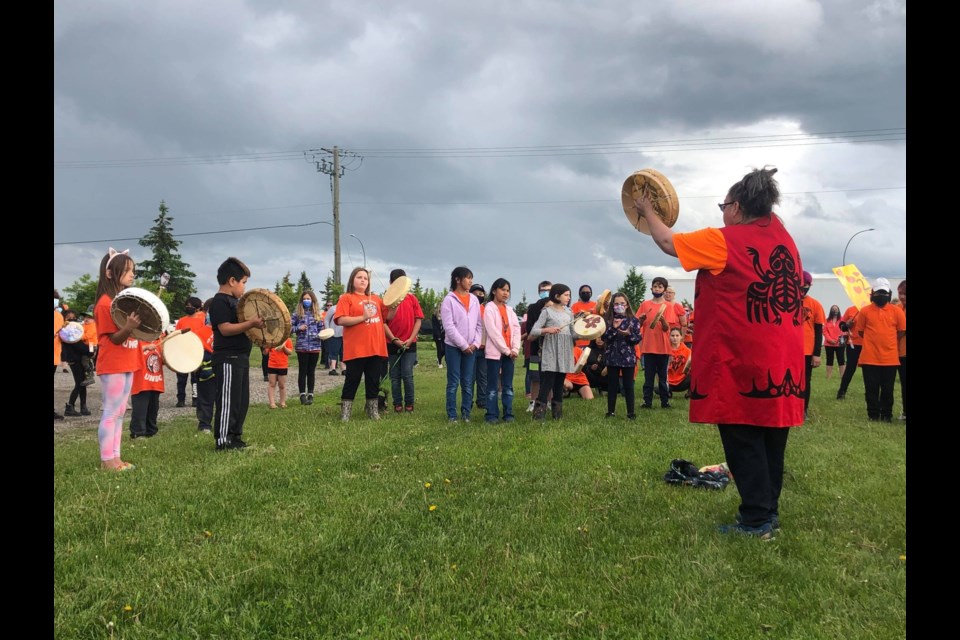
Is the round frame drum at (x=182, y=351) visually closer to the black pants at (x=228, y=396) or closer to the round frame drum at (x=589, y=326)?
the black pants at (x=228, y=396)

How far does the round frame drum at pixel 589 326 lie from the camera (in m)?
9.51

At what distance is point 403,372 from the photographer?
35.4 feet

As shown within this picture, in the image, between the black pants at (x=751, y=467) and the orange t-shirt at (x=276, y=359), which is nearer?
the black pants at (x=751, y=467)

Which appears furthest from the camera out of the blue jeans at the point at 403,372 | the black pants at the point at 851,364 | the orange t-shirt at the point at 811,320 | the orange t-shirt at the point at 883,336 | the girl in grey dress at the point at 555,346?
the black pants at the point at 851,364

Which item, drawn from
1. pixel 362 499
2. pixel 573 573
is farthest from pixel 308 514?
pixel 573 573

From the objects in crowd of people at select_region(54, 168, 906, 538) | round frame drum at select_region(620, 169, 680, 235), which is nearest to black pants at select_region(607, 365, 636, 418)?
crowd of people at select_region(54, 168, 906, 538)

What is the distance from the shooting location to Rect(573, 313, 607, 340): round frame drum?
374 inches

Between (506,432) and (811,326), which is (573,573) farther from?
(811,326)

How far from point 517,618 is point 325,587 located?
1.08 meters

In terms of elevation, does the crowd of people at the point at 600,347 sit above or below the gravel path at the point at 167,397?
above

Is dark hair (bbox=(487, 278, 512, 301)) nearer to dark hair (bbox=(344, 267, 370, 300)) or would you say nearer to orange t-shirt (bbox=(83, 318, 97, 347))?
dark hair (bbox=(344, 267, 370, 300))

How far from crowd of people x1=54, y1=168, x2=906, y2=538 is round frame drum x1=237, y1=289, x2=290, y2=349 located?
0.17 m

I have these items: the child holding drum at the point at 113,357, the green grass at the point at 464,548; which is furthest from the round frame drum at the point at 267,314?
the green grass at the point at 464,548

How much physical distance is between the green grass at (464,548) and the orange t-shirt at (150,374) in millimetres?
1888
